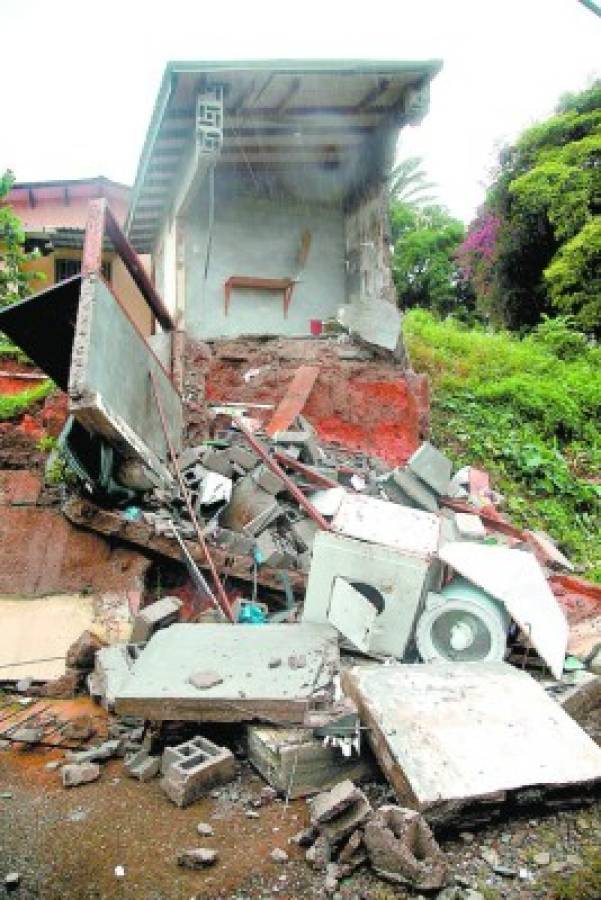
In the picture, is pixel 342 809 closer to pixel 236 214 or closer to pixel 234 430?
pixel 234 430

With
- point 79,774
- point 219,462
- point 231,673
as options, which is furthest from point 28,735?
point 219,462

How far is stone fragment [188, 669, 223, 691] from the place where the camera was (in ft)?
13.2

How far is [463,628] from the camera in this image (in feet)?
16.7

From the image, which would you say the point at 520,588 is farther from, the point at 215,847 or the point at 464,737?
the point at 215,847

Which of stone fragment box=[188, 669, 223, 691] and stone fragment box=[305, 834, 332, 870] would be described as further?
stone fragment box=[188, 669, 223, 691]

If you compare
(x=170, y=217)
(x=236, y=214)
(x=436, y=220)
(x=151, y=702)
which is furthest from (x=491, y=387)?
(x=436, y=220)

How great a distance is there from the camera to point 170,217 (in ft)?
35.3

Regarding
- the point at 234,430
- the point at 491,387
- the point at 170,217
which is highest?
the point at 170,217

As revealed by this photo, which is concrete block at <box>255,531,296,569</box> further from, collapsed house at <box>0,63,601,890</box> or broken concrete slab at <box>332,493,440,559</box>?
broken concrete slab at <box>332,493,440,559</box>

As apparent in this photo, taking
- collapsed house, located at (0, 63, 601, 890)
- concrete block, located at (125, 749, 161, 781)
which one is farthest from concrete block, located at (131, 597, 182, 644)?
concrete block, located at (125, 749, 161, 781)

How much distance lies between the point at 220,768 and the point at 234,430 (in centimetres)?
463

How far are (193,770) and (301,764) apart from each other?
1.82 feet

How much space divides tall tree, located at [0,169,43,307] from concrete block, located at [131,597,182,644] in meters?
9.78

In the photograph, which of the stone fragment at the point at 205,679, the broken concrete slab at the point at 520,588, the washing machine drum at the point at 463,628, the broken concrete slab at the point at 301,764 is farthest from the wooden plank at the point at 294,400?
the broken concrete slab at the point at 301,764
